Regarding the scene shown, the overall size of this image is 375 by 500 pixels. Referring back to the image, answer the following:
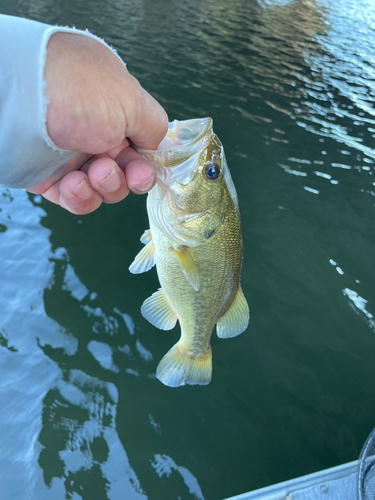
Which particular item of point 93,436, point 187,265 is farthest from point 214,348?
point 187,265

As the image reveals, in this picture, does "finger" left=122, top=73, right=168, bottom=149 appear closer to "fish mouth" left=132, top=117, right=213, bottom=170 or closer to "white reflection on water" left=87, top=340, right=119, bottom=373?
"fish mouth" left=132, top=117, right=213, bottom=170

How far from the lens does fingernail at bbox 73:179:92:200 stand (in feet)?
5.29

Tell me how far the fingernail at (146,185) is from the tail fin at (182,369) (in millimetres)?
1292

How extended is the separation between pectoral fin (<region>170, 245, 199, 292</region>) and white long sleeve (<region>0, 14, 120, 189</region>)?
1.07 m

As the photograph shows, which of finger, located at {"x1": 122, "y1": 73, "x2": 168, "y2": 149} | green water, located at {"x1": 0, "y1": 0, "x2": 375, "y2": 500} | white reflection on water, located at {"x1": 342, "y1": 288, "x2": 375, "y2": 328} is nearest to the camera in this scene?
finger, located at {"x1": 122, "y1": 73, "x2": 168, "y2": 149}

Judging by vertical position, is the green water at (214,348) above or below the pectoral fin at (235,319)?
below

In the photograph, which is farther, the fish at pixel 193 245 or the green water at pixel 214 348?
the green water at pixel 214 348

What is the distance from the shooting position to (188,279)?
218 centimetres

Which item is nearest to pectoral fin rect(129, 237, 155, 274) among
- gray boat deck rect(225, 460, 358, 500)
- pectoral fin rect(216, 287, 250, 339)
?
pectoral fin rect(216, 287, 250, 339)

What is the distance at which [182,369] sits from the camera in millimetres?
2568

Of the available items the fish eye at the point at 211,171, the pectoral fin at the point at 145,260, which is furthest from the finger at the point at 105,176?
the pectoral fin at the point at 145,260

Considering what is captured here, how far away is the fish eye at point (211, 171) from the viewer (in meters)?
1.97

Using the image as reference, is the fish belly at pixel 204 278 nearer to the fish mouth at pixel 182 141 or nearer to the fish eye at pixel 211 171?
the fish eye at pixel 211 171

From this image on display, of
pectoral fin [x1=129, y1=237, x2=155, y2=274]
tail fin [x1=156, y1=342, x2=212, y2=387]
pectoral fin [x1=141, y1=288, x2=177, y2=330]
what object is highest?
pectoral fin [x1=129, y1=237, x2=155, y2=274]
